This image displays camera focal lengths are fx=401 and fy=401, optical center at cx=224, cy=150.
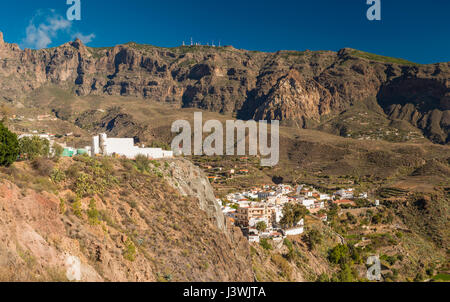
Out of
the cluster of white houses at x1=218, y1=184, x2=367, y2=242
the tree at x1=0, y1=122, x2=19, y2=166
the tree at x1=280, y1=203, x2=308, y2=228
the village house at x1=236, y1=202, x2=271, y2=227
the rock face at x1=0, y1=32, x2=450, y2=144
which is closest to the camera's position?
the tree at x1=0, y1=122, x2=19, y2=166

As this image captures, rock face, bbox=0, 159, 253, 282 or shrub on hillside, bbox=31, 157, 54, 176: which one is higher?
shrub on hillside, bbox=31, 157, 54, 176

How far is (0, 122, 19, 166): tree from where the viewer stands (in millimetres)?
16516

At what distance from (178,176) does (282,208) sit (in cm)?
2119

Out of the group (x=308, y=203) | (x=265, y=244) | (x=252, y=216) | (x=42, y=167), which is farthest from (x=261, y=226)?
(x=42, y=167)

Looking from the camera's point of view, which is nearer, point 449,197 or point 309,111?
point 449,197

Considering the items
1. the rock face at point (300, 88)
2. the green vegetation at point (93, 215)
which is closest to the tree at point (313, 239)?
the green vegetation at point (93, 215)

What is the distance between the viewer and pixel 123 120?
144250 millimetres

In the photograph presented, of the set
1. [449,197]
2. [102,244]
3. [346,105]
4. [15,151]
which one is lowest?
[449,197]

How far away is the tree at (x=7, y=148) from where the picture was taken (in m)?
16.5

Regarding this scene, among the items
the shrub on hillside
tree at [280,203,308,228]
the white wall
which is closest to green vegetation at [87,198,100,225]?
the shrub on hillside

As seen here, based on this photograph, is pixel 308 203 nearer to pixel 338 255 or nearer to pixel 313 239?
pixel 338 255

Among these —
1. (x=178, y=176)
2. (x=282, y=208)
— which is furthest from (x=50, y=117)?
(x=178, y=176)

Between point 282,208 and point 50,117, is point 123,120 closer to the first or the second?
point 50,117

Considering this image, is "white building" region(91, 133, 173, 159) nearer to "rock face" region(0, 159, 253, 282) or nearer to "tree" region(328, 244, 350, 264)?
"rock face" region(0, 159, 253, 282)
